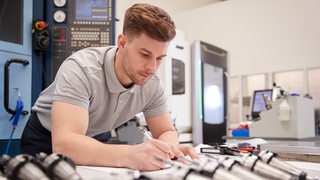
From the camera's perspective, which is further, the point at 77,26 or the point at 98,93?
the point at 77,26

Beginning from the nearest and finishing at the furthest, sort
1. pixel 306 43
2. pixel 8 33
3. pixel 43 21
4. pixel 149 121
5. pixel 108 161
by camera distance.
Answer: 1. pixel 108 161
2. pixel 149 121
3. pixel 8 33
4. pixel 43 21
5. pixel 306 43

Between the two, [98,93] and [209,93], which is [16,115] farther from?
[209,93]

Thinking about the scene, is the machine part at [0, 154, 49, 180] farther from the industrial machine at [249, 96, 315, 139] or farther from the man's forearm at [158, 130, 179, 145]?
the industrial machine at [249, 96, 315, 139]

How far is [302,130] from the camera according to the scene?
2385 mm

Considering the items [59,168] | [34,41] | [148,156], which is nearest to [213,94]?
[34,41]

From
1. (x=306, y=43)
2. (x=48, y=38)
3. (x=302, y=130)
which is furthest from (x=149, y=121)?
(x=306, y=43)

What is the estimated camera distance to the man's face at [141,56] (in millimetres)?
1130

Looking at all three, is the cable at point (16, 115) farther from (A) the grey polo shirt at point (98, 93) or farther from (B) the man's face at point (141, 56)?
(B) the man's face at point (141, 56)

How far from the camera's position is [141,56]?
1.16 meters

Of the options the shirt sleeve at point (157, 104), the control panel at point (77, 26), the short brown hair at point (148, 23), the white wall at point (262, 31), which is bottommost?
the shirt sleeve at point (157, 104)

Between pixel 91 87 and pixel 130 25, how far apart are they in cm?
26

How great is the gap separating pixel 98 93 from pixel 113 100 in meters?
0.09

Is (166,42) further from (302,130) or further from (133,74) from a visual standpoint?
(302,130)

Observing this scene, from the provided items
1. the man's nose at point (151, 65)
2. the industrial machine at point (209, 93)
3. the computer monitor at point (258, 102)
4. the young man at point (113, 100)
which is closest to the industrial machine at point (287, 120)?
the industrial machine at point (209, 93)
